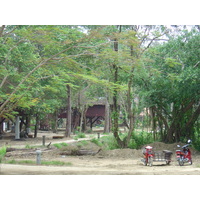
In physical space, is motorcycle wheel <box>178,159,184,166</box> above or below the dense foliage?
below

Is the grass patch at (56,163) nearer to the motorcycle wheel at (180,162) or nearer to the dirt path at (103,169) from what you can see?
the dirt path at (103,169)

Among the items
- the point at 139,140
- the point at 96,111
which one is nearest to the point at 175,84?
the point at 139,140

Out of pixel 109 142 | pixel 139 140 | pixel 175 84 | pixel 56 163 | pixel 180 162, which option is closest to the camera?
pixel 56 163

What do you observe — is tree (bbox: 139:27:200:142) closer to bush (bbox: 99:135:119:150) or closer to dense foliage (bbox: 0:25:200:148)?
dense foliage (bbox: 0:25:200:148)

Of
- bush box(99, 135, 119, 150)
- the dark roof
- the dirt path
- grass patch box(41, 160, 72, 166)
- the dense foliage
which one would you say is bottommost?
the dirt path

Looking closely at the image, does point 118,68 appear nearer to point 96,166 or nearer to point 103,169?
point 96,166

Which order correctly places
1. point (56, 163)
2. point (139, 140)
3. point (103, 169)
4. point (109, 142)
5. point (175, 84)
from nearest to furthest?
point (103, 169) < point (56, 163) < point (175, 84) < point (139, 140) < point (109, 142)

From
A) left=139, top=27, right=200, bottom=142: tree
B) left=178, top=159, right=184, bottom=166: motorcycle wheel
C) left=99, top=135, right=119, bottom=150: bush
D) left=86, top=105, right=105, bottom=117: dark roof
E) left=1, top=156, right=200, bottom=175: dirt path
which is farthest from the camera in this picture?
left=86, top=105, right=105, bottom=117: dark roof

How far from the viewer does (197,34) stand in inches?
307

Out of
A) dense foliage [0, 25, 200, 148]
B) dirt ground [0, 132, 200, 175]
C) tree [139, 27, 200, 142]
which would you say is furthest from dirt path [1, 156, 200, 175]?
tree [139, 27, 200, 142]

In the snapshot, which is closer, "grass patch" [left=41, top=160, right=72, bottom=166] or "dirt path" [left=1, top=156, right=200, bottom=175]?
"dirt path" [left=1, top=156, right=200, bottom=175]
